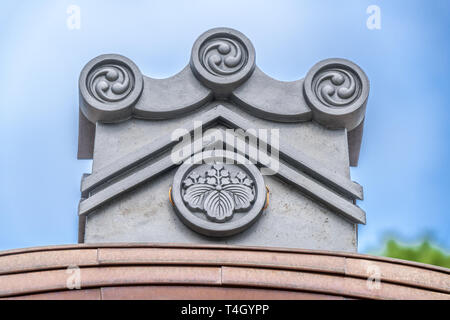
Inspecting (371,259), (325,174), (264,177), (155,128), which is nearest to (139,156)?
(155,128)

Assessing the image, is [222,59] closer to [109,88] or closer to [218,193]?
[109,88]

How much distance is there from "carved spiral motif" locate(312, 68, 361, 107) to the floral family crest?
1.15 meters

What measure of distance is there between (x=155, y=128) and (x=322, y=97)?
5.16ft

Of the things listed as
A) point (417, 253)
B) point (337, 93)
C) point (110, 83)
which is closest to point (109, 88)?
point (110, 83)

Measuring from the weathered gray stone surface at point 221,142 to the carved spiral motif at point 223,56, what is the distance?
0.01 meters

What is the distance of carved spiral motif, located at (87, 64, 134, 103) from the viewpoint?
7.11 m

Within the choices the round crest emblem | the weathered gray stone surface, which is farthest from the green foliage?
the round crest emblem

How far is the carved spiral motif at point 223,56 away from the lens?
287 inches

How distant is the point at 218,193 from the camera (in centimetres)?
659

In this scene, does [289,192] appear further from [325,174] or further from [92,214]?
[92,214]

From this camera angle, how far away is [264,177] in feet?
22.3

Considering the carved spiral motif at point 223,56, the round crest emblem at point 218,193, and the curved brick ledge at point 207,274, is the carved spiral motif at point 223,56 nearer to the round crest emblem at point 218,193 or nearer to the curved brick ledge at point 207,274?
the round crest emblem at point 218,193

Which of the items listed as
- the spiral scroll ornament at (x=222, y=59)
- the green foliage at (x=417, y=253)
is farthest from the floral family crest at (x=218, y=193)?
the green foliage at (x=417, y=253)
